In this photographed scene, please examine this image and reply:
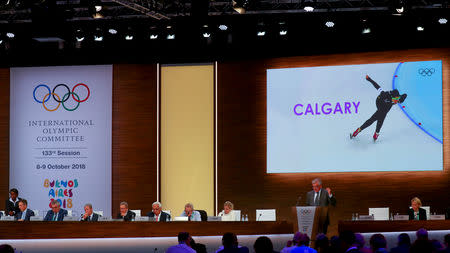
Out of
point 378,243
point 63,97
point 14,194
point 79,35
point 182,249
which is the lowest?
point 182,249

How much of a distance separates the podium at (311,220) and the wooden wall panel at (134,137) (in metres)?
5.13

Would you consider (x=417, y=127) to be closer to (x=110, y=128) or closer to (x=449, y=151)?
(x=449, y=151)

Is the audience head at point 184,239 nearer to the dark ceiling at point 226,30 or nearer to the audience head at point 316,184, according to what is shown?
the audience head at point 316,184

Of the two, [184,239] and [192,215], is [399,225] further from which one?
[184,239]

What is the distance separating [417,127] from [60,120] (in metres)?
7.47

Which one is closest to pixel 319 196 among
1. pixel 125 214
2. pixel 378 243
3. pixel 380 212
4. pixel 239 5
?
pixel 380 212

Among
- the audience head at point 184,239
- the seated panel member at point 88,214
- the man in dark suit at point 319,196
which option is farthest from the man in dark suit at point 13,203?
the audience head at point 184,239

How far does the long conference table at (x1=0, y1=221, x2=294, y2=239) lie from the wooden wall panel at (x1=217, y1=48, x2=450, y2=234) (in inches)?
142

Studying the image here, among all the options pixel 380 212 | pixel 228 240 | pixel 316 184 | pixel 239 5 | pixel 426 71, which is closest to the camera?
pixel 228 240

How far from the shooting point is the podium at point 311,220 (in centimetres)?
1016

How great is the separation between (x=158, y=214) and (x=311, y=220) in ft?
9.92

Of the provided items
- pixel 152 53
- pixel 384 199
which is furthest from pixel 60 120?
pixel 384 199

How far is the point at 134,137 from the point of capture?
14945 mm

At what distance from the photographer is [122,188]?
1490 cm
